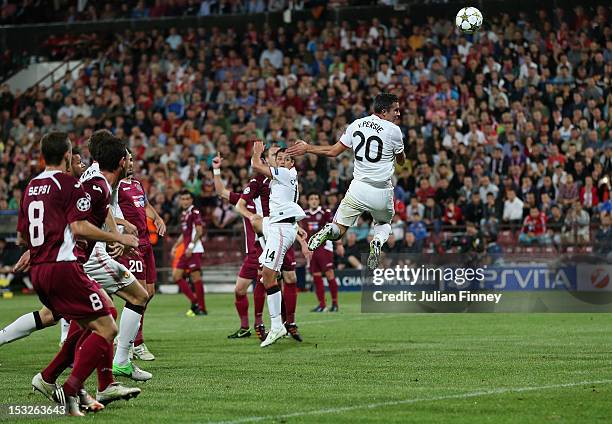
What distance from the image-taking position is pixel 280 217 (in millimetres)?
14703

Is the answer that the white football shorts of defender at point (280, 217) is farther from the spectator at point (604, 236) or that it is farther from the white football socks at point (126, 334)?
the spectator at point (604, 236)

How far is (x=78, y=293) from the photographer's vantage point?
8.39 meters

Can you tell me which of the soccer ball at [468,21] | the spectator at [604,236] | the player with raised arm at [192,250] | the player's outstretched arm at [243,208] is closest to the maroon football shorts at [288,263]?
the player's outstretched arm at [243,208]

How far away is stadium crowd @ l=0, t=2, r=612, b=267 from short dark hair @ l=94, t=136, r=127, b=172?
16.0 m

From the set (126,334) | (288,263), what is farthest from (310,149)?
(126,334)

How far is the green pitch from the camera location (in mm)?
8562

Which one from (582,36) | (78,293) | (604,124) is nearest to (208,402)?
(78,293)

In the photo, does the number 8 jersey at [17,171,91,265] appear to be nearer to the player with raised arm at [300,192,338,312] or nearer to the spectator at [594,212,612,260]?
the player with raised arm at [300,192,338,312]

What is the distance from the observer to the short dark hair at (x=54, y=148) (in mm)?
8562

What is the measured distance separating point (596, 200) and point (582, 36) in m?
5.68

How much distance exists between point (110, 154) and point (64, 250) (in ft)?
4.72

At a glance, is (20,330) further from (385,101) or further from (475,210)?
(475,210)

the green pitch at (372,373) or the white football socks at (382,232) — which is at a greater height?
the white football socks at (382,232)

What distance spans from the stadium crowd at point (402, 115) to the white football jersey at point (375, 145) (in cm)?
1083
